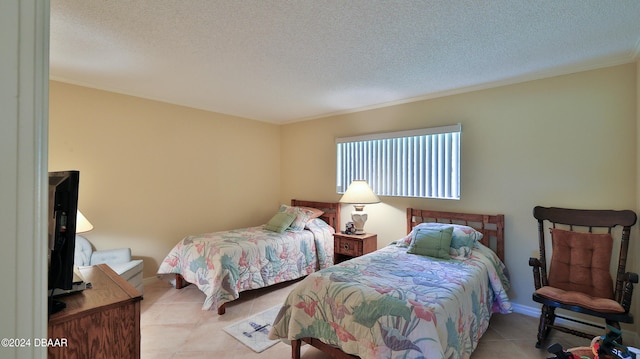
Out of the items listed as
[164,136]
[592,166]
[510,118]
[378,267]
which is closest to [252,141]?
[164,136]

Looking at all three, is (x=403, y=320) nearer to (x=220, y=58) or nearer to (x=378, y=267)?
(x=378, y=267)

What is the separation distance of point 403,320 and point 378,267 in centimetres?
76

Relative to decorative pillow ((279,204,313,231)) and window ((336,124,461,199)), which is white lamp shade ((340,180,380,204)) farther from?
decorative pillow ((279,204,313,231))

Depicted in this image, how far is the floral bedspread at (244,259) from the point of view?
307 centimetres

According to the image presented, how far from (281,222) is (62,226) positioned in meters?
3.09

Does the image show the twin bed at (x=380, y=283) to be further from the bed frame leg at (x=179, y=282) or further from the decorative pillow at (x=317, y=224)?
the decorative pillow at (x=317, y=224)

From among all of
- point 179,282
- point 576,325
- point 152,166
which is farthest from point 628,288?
point 152,166

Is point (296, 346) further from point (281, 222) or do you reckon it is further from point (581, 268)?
point (581, 268)

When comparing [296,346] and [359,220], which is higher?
[359,220]

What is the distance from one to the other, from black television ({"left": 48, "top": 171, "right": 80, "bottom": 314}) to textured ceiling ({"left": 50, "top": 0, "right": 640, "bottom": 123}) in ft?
4.13

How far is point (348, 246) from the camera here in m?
3.85

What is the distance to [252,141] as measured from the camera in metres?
5.00

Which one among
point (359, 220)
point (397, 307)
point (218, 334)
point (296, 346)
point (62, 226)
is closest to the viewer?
point (62, 226)

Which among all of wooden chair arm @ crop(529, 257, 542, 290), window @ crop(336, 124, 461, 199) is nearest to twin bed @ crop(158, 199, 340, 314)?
window @ crop(336, 124, 461, 199)
